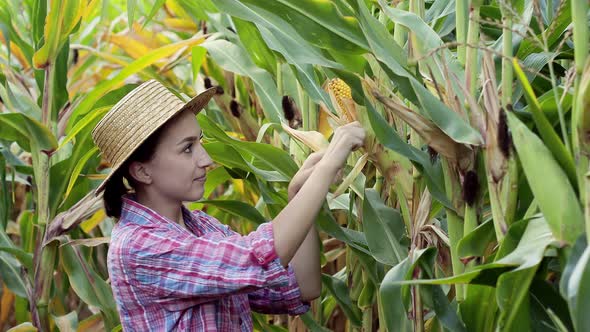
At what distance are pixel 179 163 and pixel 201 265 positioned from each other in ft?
0.65

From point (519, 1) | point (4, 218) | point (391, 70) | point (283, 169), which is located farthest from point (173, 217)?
point (4, 218)

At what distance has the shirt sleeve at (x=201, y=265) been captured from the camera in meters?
1.49

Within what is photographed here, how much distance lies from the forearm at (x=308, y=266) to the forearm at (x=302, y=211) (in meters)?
0.24

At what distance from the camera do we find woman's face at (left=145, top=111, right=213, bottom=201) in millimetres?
1612

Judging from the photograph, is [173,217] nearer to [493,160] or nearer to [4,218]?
[493,160]

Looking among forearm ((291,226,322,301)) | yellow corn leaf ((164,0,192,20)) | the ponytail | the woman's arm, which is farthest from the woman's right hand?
yellow corn leaf ((164,0,192,20))

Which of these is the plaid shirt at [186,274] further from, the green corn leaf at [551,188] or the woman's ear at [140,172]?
the green corn leaf at [551,188]

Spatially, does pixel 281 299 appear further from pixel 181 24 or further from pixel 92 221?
pixel 181 24

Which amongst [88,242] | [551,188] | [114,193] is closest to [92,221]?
[88,242]

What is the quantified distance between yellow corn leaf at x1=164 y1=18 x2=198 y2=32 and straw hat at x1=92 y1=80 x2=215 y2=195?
1.22 m

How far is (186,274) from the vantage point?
1512 millimetres

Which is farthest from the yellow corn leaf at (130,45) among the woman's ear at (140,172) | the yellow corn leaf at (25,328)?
the woman's ear at (140,172)

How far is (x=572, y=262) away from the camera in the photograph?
1.16 m

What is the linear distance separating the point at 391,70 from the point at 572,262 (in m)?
0.40
